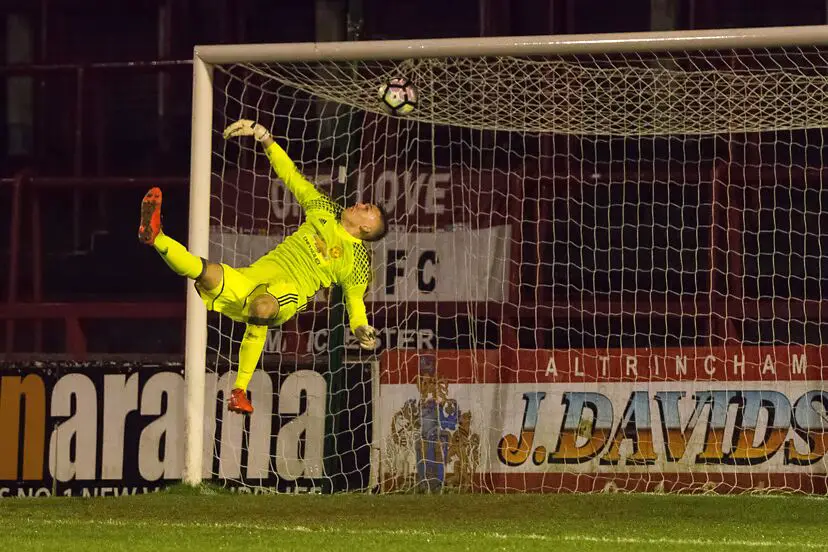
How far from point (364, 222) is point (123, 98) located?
6.33 metres

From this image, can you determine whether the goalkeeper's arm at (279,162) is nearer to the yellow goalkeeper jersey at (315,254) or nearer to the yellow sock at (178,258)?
the yellow goalkeeper jersey at (315,254)

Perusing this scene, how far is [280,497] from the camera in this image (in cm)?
764

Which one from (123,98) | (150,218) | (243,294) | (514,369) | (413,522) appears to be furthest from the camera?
(123,98)

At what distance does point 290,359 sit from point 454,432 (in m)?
1.08

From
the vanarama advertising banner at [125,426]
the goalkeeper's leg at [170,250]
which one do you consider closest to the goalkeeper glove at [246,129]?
the goalkeeper's leg at [170,250]

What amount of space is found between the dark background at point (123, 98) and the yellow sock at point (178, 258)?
3.95 meters

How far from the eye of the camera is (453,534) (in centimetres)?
589

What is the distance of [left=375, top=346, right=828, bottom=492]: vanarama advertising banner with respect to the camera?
8.13 meters

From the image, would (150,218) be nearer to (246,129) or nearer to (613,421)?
(246,129)

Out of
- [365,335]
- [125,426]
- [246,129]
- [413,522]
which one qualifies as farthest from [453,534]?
[125,426]

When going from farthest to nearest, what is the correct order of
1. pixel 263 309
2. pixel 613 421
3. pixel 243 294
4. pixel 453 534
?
pixel 613 421 < pixel 263 309 < pixel 243 294 < pixel 453 534

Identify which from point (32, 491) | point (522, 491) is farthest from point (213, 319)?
point (522, 491)

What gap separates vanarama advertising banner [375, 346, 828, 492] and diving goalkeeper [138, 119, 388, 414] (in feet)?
3.36

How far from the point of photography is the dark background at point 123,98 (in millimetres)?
11477
